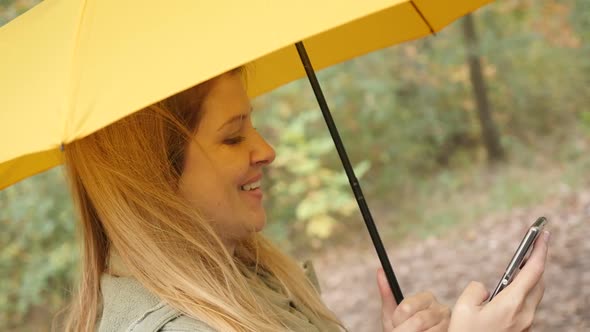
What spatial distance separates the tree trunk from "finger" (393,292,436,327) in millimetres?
7795


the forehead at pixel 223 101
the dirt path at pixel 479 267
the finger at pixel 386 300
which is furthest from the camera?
the dirt path at pixel 479 267

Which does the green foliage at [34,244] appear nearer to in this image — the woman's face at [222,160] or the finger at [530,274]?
the woman's face at [222,160]

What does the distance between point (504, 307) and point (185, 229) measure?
2.56 feet

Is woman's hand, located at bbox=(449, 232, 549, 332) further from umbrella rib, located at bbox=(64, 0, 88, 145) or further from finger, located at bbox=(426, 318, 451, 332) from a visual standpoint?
umbrella rib, located at bbox=(64, 0, 88, 145)

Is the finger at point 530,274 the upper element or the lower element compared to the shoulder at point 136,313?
lower

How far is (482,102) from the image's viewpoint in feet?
31.8

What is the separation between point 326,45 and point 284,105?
6.19 metres

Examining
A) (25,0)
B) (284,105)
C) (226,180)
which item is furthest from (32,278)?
(226,180)

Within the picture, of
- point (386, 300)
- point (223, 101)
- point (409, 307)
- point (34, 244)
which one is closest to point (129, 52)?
point (223, 101)

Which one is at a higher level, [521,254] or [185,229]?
[185,229]

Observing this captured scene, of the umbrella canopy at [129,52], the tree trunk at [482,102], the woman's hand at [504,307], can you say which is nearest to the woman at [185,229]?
the woman's hand at [504,307]

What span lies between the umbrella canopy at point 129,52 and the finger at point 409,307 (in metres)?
0.79

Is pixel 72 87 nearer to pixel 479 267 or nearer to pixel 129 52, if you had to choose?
pixel 129 52

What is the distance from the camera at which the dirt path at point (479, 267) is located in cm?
553
